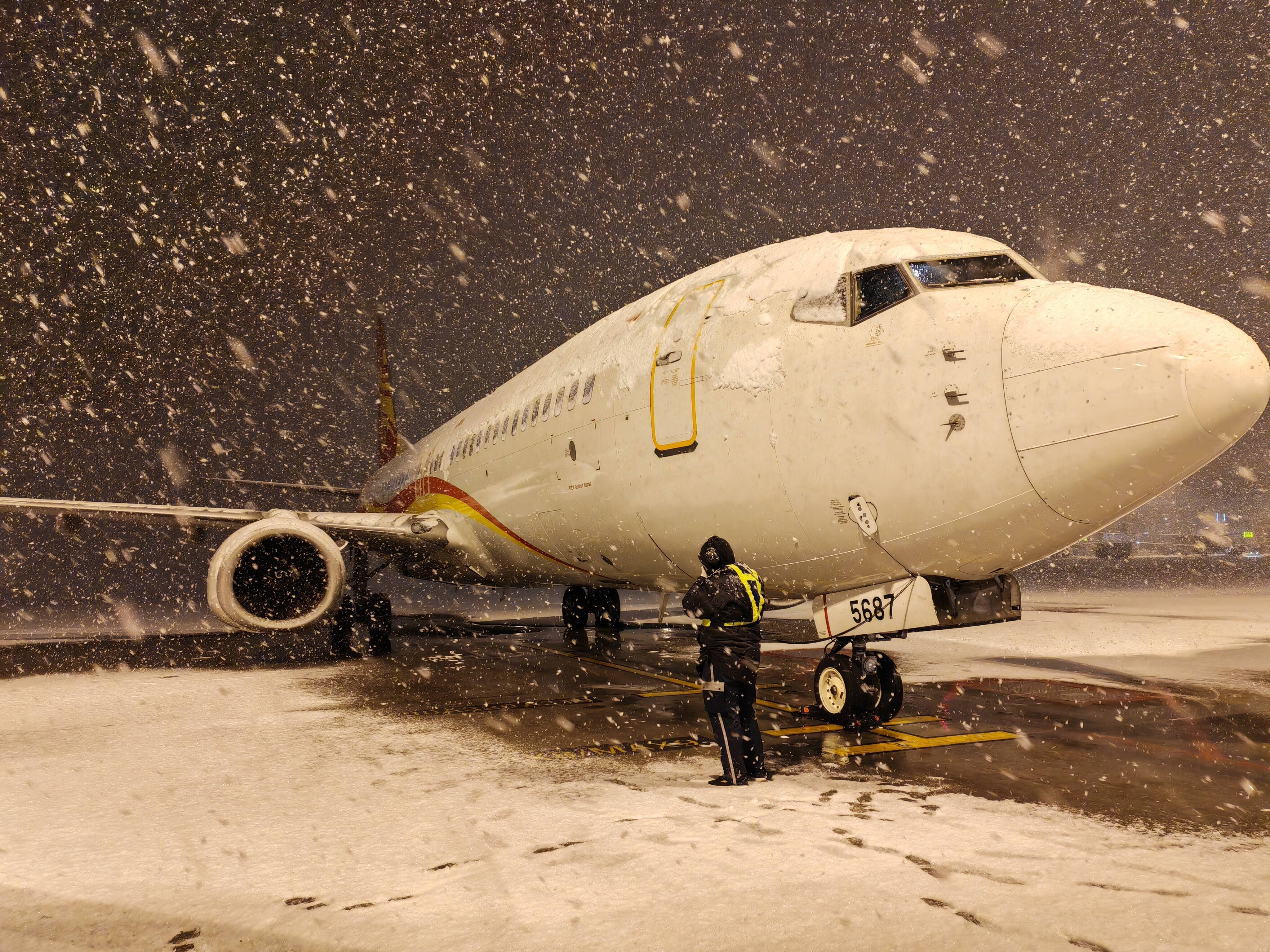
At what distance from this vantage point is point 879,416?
5.46 m

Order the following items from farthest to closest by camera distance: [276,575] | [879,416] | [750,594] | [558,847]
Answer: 1. [276,575]
2. [879,416]
3. [750,594]
4. [558,847]

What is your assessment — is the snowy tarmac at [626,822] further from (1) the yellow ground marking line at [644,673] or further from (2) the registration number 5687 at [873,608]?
(2) the registration number 5687 at [873,608]

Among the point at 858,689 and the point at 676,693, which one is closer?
the point at 858,689

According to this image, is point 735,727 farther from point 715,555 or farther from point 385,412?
point 385,412

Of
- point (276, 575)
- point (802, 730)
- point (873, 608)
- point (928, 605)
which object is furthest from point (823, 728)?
point (276, 575)

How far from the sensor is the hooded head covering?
17.5ft

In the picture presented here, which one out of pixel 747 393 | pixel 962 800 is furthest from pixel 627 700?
pixel 962 800

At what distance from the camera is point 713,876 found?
11.1ft

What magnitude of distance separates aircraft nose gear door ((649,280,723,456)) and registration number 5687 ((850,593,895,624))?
1885 millimetres

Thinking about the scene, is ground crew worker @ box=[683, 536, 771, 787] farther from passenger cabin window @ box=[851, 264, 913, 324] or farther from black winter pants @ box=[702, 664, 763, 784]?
passenger cabin window @ box=[851, 264, 913, 324]

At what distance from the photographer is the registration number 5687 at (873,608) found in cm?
579

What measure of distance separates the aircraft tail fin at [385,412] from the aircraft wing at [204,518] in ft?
35.7

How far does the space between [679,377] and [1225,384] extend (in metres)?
4.00

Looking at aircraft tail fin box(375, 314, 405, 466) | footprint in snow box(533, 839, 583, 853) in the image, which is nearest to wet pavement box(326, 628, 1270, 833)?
footprint in snow box(533, 839, 583, 853)
